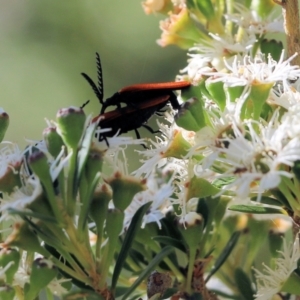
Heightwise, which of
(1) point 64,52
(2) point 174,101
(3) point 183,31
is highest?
(3) point 183,31

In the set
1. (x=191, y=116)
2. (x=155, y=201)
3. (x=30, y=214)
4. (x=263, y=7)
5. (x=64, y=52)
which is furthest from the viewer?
(x=64, y=52)

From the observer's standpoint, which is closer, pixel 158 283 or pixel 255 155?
pixel 255 155

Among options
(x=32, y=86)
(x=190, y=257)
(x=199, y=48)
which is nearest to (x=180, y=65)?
(x=32, y=86)

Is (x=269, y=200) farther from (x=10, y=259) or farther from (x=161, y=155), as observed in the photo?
(x=10, y=259)

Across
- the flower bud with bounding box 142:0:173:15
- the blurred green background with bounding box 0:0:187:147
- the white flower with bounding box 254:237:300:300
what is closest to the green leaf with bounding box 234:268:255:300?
the white flower with bounding box 254:237:300:300

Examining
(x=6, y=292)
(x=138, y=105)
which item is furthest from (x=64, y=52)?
(x=6, y=292)

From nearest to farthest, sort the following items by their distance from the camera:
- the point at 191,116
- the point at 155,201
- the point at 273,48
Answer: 1. the point at 191,116
2. the point at 155,201
3. the point at 273,48

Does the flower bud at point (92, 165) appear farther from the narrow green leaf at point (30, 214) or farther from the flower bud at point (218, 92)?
the flower bud at point (218, 92)
